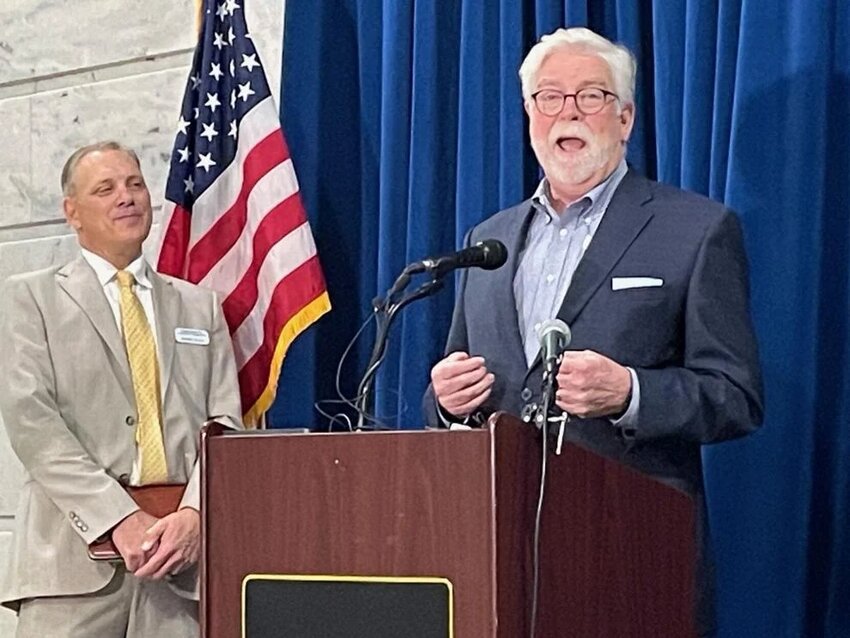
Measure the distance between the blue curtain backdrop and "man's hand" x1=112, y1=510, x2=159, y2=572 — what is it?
86 centimetres

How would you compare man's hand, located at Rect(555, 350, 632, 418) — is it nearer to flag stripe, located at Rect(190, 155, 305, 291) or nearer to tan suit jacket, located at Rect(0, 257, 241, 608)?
tan suit jacket, located at Rect(0, 257, 241, 608)

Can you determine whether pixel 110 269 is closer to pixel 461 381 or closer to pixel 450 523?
pixel 461 381

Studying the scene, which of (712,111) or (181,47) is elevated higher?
(181,47)

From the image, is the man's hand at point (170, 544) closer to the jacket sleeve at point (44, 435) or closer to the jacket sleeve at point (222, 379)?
the jacket sleeve at point (44, 435)

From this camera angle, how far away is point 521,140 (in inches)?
141

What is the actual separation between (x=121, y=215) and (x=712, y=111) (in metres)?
1.46

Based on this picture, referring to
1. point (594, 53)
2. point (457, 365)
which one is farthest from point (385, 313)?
point (594, 53)

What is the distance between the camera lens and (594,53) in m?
2.69

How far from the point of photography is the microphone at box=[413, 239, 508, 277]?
2062 millimetres

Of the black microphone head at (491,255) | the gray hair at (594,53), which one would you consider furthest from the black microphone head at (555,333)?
the gray hair at (594,53)

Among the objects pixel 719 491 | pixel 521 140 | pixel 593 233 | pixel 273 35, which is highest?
pixel 273 35

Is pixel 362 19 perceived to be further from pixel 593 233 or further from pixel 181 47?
pixel 593 233

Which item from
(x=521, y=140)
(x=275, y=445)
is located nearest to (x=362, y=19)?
(x=521, y=140)

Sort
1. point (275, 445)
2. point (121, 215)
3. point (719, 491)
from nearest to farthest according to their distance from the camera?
point (275, 445) < point (719, 491) < point (121, 215)
